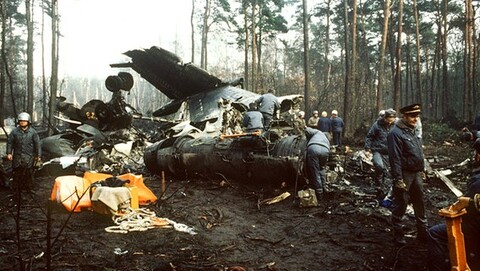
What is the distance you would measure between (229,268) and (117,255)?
139cm

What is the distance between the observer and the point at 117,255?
417 cm

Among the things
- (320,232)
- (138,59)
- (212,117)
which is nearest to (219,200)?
(320,232)

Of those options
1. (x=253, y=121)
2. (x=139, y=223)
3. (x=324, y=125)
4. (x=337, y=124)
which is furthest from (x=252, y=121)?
(x=337, y=124)

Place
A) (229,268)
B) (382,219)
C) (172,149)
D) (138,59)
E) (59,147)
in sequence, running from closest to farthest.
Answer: (229,268)
(382,219)
(172,149)
(59,147)
(138,59)

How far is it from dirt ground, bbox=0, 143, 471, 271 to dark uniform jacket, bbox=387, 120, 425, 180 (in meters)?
1.01

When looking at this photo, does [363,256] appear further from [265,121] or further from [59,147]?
[59,147]

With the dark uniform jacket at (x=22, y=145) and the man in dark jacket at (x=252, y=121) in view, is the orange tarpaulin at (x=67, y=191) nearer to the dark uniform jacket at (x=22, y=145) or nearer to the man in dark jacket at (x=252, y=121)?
the dark uniform jacket at (x=22, y=145)

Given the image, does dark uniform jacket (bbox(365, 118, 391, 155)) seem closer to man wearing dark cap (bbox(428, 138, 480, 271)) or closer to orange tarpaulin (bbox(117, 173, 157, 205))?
man wearing dark cap (bbox(428, 138, 480, 271))

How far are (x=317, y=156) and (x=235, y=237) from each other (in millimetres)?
2327

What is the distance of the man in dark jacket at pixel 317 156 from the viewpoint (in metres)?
6.49

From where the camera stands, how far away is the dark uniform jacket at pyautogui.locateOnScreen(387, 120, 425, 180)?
15.1 feet

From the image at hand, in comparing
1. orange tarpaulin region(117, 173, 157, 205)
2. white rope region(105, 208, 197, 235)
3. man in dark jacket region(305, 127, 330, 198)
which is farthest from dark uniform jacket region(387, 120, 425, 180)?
orange tarpaulin region(117, 173, 157, 205)

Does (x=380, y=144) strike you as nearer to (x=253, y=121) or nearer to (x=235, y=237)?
(x=253, y=121)

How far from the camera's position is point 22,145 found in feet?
25.0
